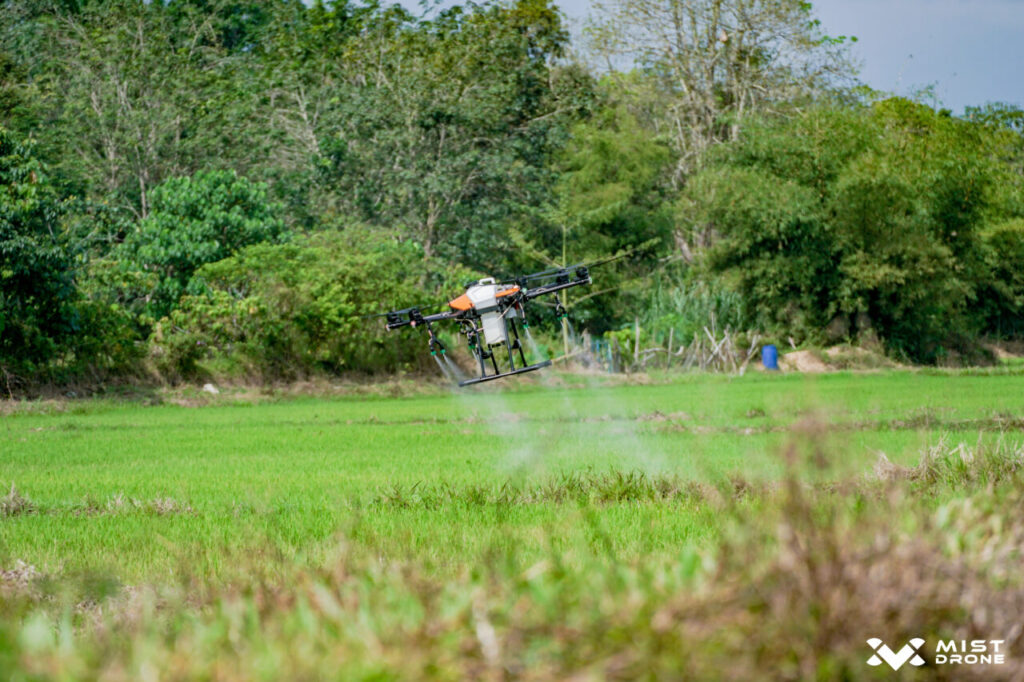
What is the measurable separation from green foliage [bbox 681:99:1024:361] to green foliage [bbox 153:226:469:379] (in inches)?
437

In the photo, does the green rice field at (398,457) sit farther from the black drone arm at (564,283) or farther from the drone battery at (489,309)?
the black drone arm at (564,283)

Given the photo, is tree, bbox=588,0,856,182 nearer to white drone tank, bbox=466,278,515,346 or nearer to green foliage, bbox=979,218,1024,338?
green foliage, bbox=979,218,1024,338

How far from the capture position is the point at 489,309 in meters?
8.75

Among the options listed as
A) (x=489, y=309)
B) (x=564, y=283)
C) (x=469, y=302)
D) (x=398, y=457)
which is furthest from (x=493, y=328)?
(x=398, y=457)

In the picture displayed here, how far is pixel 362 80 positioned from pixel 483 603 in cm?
3774

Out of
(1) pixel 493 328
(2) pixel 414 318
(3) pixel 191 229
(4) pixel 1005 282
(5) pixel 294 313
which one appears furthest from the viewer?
(4) pixel 1005 282

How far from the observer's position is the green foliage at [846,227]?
34.6m

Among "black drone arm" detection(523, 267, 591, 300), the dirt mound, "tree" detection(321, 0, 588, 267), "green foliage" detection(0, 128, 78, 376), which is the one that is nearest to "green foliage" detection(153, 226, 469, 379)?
"green foliage" detection(0, 128, 78, 376)

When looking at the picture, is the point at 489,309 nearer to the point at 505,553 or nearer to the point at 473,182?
the point at 505,553

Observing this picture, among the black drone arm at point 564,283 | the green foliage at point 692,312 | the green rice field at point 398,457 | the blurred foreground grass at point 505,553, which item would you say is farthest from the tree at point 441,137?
the black drone arm at point 564,283

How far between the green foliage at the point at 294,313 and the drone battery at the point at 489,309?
18074 mm

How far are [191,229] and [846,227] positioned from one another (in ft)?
60.8

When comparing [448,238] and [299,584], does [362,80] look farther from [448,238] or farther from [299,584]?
[299,584]

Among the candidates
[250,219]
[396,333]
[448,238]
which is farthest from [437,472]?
[448,238]
